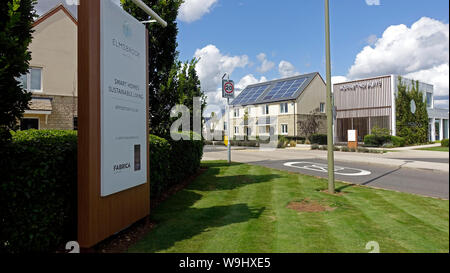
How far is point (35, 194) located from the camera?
12.9 feet

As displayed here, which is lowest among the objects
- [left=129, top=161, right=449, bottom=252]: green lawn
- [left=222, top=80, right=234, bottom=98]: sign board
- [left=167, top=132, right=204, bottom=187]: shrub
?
[left=129, top=161, right=449, bottom=252]: green lawn

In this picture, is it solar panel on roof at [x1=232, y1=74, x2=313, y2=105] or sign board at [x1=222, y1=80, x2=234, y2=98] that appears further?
solar panel on roof at [x1=232, y1=74, x2=313, y2=105]

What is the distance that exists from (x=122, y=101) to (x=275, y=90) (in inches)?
1693

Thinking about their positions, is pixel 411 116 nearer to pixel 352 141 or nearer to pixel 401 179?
pixel 352 141

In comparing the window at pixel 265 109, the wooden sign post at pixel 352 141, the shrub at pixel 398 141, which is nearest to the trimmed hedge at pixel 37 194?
the wooden sign post at pixel 352 141

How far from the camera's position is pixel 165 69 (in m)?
9.27

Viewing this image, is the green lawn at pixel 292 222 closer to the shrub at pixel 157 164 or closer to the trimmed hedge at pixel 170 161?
the shrub at pixel 157 164

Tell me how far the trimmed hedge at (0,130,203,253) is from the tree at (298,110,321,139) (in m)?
38.3

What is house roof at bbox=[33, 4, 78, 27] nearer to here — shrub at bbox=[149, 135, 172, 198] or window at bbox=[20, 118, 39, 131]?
window at bbox=[20, 118, 39, 131]

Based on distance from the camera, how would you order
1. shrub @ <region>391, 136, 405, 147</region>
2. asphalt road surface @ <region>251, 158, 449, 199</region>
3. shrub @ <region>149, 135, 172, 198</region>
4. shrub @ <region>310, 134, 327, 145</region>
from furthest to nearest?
1. shrub @ <region>310, 134, 327, 145</region>
2. shrub @ <region>391, 136, 405, 147</region>
3. asphalt road surface @ <region>251, 158, 449, 199</region>
4. shrub @ <region>149, 135, 172, 198</region>

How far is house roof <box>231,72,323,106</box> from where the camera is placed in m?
42.0

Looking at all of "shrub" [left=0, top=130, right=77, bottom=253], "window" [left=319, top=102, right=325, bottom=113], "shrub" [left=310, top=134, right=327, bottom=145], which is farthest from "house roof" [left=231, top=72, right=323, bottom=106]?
"shrub" [left=0, top=130, right=77, bottom=253]

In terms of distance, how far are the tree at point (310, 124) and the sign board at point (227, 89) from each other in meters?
24.0
